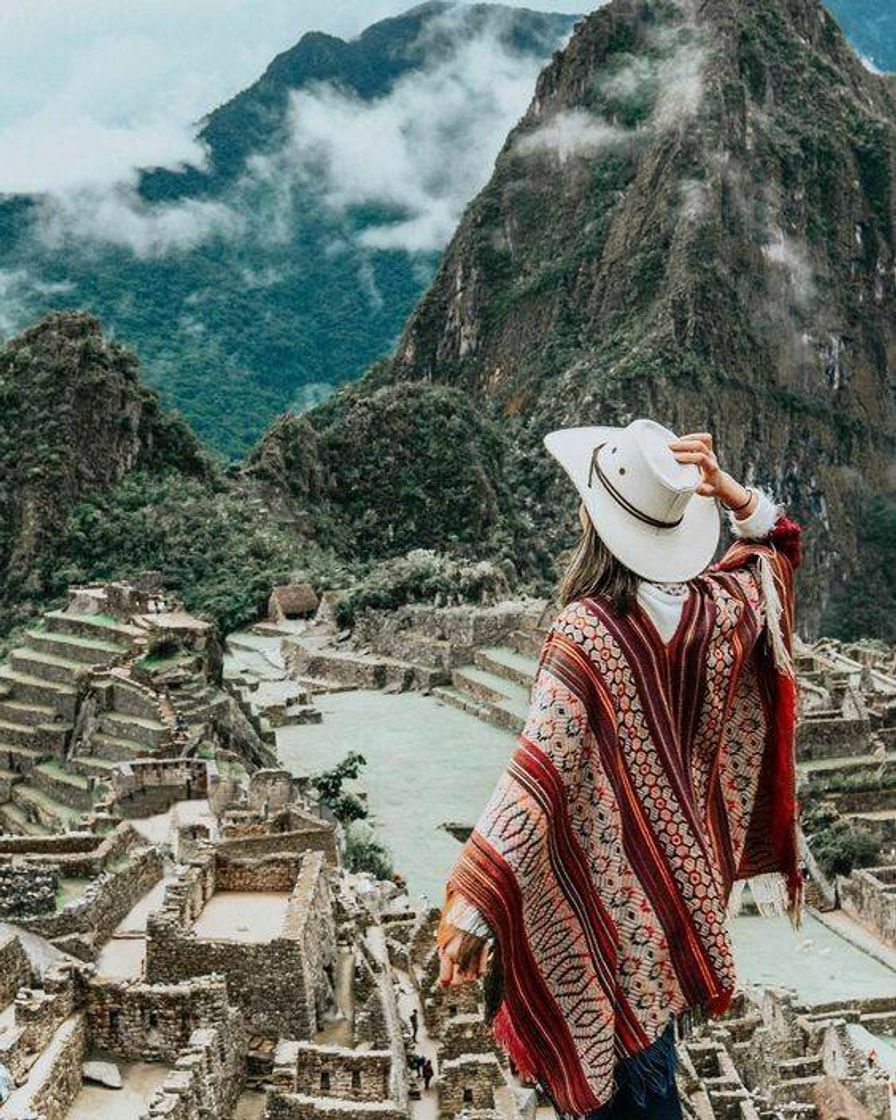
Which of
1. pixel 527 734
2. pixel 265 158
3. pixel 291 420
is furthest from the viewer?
pixel 265 158

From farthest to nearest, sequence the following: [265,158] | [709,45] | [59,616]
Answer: [265,158], [709,45], [59,616]

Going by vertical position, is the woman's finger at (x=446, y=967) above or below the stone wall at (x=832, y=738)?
above

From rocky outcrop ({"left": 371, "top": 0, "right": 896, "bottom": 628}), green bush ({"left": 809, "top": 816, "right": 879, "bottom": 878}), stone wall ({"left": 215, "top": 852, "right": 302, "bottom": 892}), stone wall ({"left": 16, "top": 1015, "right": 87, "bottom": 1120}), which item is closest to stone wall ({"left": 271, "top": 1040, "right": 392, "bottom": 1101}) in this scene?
stone wall ({"left": 16, "top": 1015, "right": 87, "bottom": 1120})

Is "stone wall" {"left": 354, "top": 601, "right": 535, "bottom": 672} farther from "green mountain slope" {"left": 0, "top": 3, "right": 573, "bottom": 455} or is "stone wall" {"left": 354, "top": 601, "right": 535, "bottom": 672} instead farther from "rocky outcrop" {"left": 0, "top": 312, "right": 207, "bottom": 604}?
"green mountain slope" {"left": 0, "top": 3, "right": 573, "bottom": 455}

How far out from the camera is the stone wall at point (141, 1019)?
28.0 ft

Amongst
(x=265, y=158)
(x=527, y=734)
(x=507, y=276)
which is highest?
(x=265, y=158)

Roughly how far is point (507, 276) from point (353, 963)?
287ft

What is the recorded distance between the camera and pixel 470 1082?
9758mm

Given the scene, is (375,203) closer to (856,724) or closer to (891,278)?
(891,278)

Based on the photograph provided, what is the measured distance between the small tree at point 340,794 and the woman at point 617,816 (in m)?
18.3

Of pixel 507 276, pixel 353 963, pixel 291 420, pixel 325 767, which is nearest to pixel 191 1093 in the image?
pixel 353 963

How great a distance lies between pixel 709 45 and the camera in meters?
94.8

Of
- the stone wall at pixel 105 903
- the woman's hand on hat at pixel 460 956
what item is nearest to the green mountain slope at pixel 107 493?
the stone wall at pixel 105 903

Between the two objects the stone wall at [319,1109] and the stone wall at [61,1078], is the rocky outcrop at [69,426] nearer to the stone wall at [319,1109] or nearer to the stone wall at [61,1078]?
the stone wall at [61,1078]
